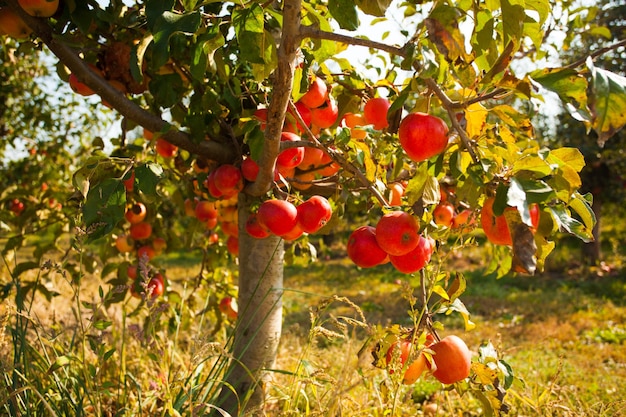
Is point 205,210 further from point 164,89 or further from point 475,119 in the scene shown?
point 475,119

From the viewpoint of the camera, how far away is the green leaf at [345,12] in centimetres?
92

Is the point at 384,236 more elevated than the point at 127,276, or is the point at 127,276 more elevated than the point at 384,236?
the point at 384,236

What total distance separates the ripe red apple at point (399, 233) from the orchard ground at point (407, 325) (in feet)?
0.31

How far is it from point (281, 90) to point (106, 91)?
2.13ft

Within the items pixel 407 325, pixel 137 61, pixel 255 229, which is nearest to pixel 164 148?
pixel 255 229

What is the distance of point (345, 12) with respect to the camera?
3.01 ft

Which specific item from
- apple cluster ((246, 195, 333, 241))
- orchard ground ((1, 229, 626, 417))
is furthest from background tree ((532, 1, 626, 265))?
apple cluster ((246, 195, 333, 241))

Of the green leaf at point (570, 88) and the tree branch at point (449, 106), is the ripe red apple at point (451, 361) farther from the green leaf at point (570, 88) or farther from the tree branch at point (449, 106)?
the green leaf at point (570, 88)

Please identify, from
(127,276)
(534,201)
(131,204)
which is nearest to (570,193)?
(534,201)

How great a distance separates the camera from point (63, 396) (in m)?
1.48

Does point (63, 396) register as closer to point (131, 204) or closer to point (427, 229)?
point (131, 204)

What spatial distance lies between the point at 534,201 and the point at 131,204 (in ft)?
5.90

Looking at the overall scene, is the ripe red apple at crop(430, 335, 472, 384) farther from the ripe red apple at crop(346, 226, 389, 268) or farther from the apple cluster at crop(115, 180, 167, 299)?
the apple cluster at crop(115, 180, 167, 299)

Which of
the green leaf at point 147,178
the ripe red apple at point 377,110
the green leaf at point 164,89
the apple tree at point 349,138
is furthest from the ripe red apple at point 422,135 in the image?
the green leaf at point 164,89
